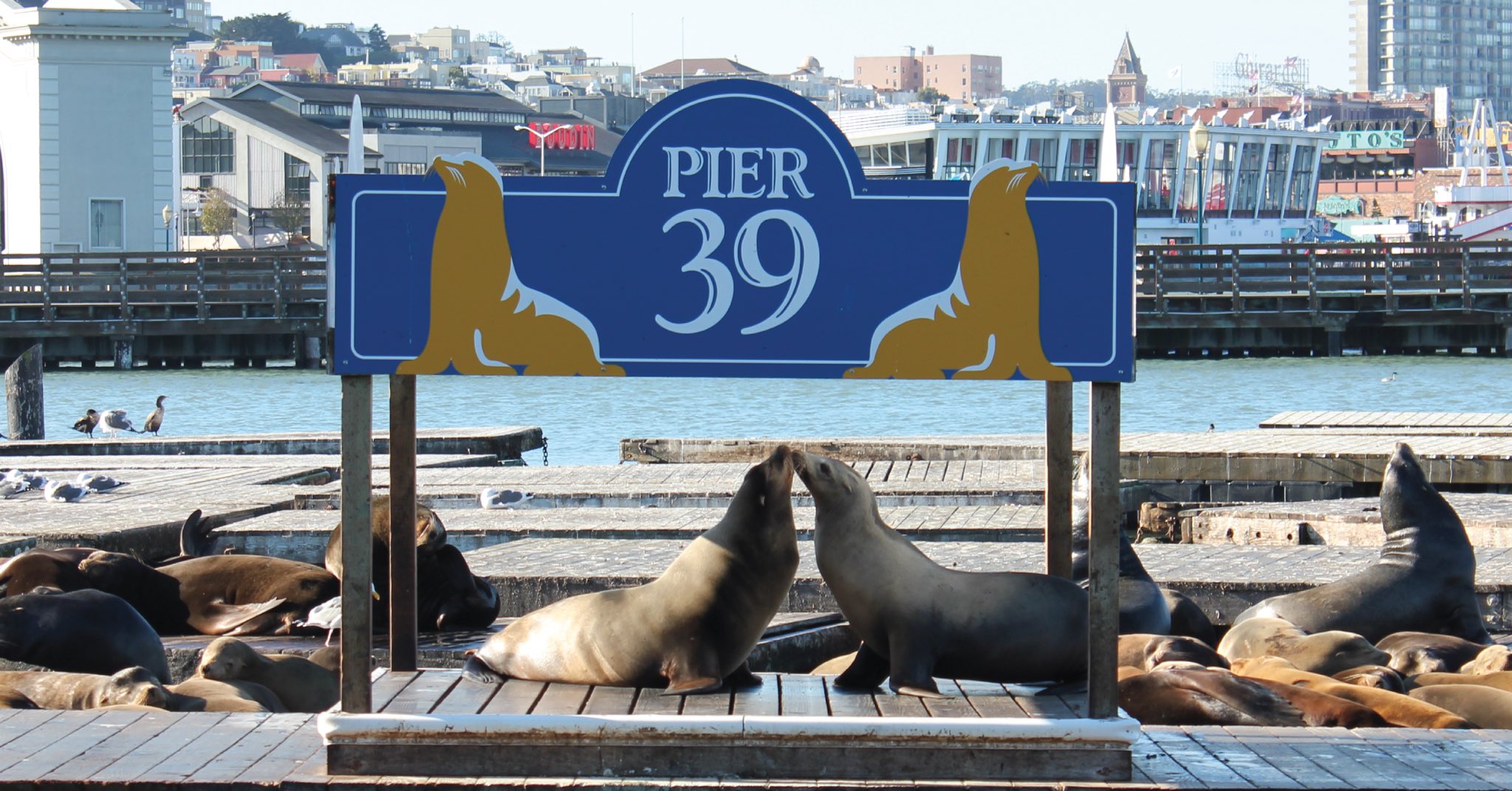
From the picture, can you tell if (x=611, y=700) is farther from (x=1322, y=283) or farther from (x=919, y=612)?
(x=1322, y=283)

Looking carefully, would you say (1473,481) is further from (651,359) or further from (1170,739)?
(651,359)

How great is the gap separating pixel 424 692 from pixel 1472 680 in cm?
356

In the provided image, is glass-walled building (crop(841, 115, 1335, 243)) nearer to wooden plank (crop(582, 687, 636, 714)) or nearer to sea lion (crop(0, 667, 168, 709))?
sea lion (crop(0, 667, 168, 709))

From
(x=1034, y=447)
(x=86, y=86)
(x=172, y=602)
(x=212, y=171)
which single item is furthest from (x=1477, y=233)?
(x=172, y=602)

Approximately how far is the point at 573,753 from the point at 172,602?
13.2ft

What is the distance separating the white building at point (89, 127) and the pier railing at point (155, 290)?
509 cm

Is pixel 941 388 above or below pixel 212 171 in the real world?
below

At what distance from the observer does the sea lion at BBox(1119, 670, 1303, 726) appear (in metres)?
5.32

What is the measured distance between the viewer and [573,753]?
4.47m

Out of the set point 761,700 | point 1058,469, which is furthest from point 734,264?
point 1058,469

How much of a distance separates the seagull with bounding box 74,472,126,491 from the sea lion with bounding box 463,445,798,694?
7120 millimetres

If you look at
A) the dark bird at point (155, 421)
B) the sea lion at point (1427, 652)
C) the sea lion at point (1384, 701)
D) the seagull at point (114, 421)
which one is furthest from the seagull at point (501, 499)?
the dark bird at point (155, 421)

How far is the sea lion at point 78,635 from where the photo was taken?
664 centimetres

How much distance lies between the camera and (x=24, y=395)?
2075 cm
